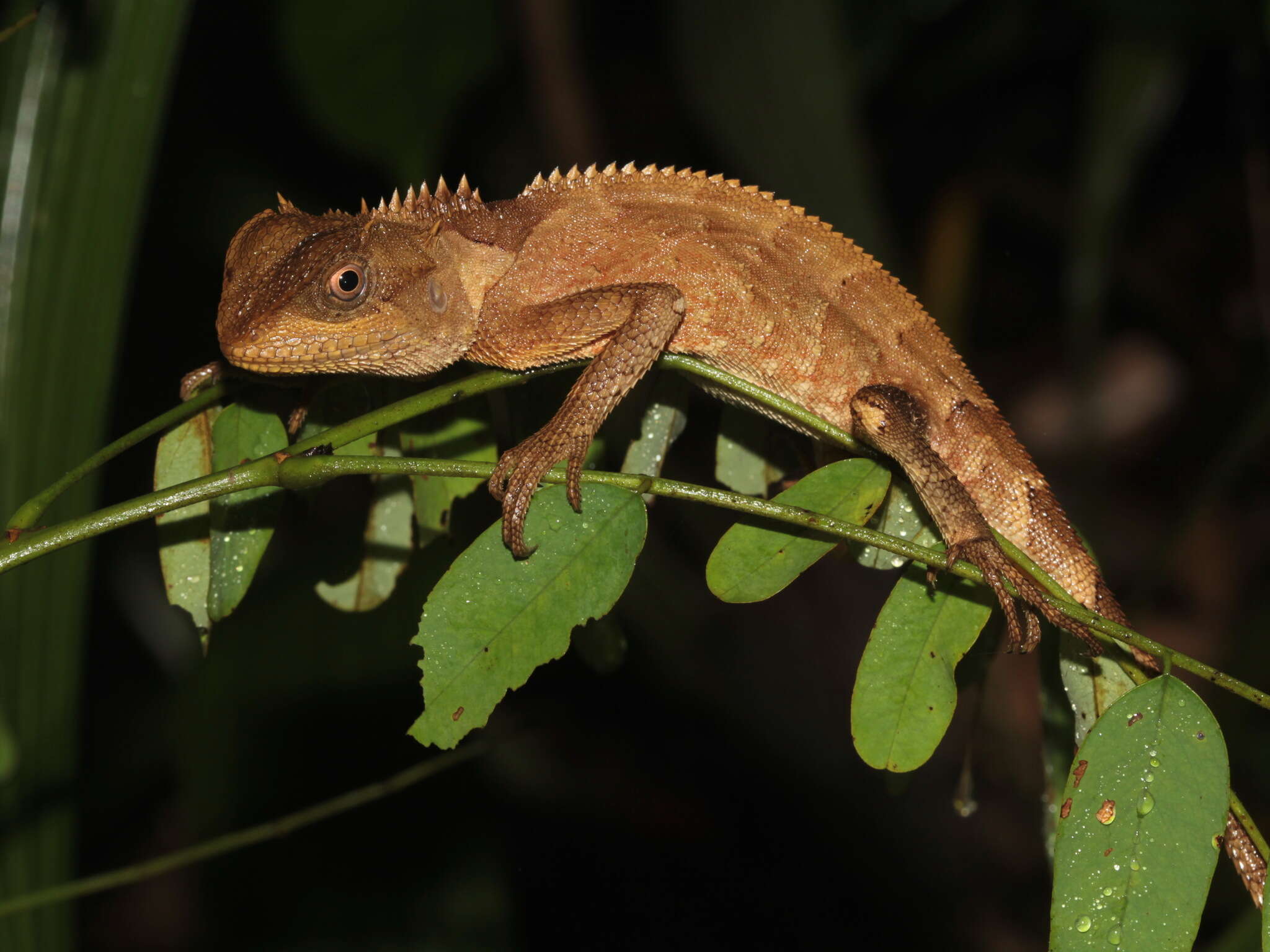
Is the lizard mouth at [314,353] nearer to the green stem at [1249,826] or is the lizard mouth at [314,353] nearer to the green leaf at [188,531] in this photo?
the green leaf at [188,531]

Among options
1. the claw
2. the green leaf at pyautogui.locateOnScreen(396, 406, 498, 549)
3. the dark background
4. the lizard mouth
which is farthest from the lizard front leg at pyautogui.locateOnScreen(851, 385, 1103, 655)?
the dark background

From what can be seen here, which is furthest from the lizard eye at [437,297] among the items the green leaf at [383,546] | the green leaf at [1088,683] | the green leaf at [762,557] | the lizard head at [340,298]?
the green leaf at [1088,683]

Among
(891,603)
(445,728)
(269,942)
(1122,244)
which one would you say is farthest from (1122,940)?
(1122,244)

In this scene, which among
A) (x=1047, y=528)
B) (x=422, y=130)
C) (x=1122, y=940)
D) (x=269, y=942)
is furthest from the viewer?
(x=269, y=942)

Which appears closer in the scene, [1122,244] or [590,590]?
[590,590]

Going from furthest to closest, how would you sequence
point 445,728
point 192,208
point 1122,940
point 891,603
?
point 192,208
point 891,603
point 445,728
point 1122,940

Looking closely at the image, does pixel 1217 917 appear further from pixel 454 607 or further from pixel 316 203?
pixel 316 203

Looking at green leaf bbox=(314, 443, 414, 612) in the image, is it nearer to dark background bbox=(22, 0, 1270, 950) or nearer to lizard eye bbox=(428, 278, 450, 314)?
lizard eye bbox=(428, 278, 450, 314)

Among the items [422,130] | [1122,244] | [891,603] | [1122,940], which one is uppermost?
[422,130]
